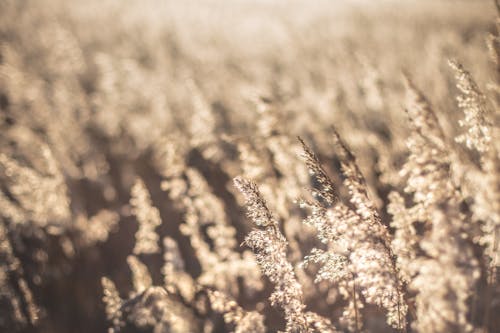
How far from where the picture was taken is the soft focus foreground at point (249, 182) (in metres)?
2.54

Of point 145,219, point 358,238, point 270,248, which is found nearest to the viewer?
point 358,238

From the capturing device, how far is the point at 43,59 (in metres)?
12.6

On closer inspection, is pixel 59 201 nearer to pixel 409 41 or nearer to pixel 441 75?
pixel 441 75

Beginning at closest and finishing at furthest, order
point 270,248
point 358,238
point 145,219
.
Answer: point 358,238, point 270,248, point 145,219

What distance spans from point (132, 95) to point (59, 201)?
4.96 meters

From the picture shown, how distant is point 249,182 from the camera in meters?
2.44

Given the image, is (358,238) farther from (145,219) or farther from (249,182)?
(145,219)

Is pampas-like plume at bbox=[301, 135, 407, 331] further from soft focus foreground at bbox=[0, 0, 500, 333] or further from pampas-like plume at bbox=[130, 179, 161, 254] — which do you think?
pampas-like plume at bbox=[130, 179, 161, 254]

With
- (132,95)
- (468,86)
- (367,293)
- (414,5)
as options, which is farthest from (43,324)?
(414,5)

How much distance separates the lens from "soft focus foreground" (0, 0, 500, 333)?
2535 millimetres

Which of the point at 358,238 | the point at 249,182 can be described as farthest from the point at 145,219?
the point at 358,238

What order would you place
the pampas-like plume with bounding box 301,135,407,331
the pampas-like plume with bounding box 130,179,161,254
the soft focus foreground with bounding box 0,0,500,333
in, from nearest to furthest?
the pampas-like plume with bounding box 301,135,407,331 < the soft focus foreground with bounding box 0,0,500,333 < the pampas-like plume with bounding box 130,179,161,254

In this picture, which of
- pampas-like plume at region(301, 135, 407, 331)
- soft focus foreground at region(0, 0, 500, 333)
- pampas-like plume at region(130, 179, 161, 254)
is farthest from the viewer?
pampas-like plume at region(130, 179, 161, 254)

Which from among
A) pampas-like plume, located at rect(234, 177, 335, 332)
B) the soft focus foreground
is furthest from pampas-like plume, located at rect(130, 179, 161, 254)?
pampas-like plume, located at rect(234, 177, 335, 332)
